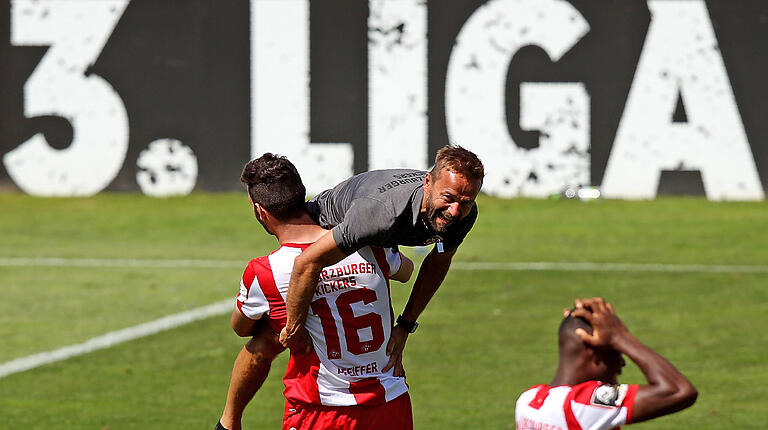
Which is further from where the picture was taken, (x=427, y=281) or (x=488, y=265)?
(x=488, y=265)

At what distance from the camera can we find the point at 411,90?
21.0m

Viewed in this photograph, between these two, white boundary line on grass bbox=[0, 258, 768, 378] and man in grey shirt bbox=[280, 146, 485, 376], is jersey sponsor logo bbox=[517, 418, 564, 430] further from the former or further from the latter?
white boundary line on grass bbox=[0, 258, 768, 378]

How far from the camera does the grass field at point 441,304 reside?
9844 millimetres

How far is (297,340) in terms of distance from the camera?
239 inches

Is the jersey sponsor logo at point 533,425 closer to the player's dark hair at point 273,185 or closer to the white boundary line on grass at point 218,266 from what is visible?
the player's dark hair at point 273,185

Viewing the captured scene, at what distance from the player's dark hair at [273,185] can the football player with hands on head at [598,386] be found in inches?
60.8

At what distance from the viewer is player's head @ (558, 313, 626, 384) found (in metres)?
5.00

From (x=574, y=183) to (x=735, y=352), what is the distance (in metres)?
9.83

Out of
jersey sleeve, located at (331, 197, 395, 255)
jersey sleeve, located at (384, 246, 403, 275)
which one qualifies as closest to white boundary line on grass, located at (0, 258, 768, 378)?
jersey sleeve, located at (384, 246, 403, 275)

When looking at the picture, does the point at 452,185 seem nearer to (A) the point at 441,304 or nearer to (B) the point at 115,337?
(B) the point at 115,337

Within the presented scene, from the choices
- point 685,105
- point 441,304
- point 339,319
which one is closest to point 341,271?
point 339,319

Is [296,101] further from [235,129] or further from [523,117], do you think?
[523,117]

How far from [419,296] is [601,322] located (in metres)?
1.79

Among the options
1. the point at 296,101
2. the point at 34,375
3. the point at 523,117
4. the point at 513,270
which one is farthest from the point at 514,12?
the point at 34,375
